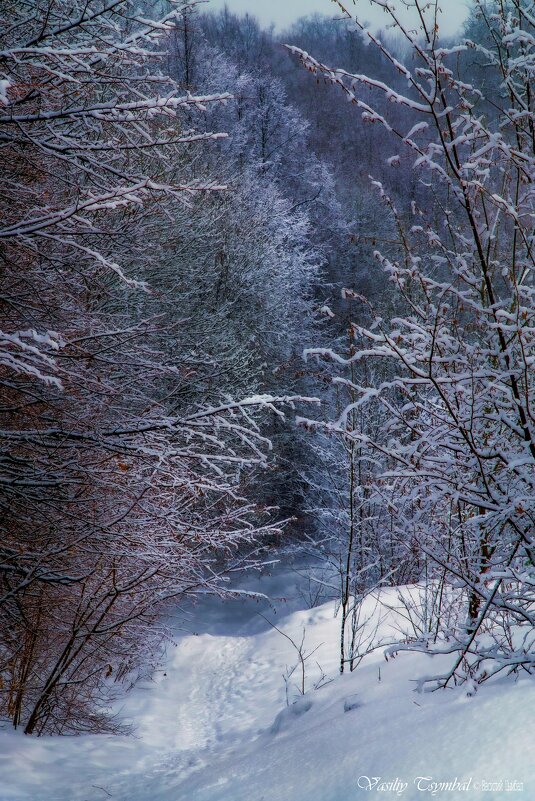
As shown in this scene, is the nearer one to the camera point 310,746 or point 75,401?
point 310,746

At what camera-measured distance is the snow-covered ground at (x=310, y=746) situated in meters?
2.29

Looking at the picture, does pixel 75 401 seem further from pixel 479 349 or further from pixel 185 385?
pixel 479 349

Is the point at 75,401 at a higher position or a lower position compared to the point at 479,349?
higher

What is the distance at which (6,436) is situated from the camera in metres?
4.13

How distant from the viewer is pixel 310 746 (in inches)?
127

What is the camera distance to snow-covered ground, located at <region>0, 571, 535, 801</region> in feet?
7.53

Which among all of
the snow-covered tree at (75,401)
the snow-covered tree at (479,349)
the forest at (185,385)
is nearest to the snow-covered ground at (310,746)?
the forest at (185,385)

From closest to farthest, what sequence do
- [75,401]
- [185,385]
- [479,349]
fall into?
[479,349] → [75,401] → [185,385]

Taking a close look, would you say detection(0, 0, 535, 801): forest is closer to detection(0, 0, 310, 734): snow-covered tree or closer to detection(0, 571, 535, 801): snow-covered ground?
detection(0, 0, 310, 734): snow-covered tree

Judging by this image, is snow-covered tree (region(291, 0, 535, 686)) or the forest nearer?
snow-covered tree (region(291, 0, 535, 686))

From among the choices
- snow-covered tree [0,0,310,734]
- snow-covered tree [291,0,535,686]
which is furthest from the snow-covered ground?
snow-covered tree [0,0,310,734]

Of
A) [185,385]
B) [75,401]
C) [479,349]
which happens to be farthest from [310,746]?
[185,385]

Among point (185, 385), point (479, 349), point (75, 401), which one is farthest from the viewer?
point (185, 385)

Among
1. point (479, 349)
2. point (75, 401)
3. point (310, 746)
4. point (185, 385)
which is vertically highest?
point (185, 385)
